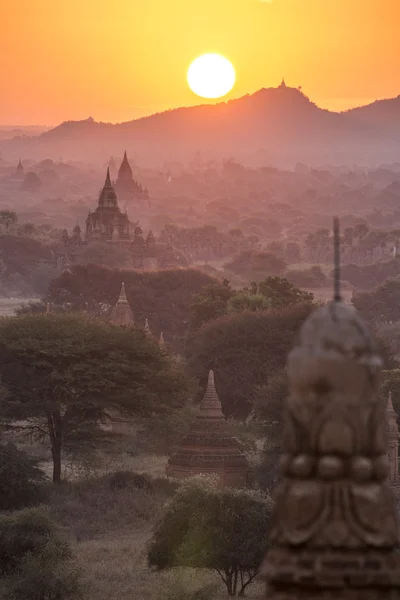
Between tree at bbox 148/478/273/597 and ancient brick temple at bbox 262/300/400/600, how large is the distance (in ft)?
86.1

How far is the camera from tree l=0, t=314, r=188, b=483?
45562mm

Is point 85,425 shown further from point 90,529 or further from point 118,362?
point 90,529

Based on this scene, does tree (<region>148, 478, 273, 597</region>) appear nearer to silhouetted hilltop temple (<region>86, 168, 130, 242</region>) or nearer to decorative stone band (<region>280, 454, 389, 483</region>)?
decorative stone band (<region>280, 454, 389, 483</region>)

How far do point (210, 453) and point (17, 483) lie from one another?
4832 millimetres

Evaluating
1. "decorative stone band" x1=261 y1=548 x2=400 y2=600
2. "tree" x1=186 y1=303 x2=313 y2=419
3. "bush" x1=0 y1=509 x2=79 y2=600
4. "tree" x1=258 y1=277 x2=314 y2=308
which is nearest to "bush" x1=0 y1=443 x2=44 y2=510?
"bush" x1=0 y1=509 x2=79 y2=600

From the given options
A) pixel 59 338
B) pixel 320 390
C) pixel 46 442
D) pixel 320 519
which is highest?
pixel 320 390

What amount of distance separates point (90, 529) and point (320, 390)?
33.0m

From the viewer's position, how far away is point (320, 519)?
Answer: 657 cm

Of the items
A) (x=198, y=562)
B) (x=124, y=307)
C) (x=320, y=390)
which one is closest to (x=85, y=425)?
(x=198, y=562)

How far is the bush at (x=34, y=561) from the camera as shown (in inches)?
1229

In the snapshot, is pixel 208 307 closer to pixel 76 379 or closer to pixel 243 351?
pixel 243 351

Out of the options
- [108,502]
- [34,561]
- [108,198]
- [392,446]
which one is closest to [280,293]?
[108,502]

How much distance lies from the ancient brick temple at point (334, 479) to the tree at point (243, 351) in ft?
171

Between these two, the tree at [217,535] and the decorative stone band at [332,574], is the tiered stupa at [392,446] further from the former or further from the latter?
the decorative stone band at [332,574]
